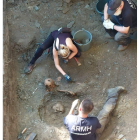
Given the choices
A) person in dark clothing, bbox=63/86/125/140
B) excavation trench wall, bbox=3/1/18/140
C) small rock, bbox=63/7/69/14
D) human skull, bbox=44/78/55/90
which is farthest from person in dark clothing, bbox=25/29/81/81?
person in dark clothing, bbox=63/86/125/140

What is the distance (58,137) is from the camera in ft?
12.3

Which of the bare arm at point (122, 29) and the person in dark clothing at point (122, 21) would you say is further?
the bare arm at point (122, 29)

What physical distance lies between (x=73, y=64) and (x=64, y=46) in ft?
2.34

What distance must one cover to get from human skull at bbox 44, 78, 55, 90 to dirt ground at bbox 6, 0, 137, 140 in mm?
124

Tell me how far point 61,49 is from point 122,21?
1.30m

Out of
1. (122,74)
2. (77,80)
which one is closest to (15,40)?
(77,80)

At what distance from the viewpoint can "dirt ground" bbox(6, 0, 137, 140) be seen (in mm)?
3783

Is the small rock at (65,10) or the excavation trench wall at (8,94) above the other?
the small rock at (65,10)

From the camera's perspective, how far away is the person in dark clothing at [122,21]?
384 centimetres

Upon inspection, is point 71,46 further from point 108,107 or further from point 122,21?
point 108,107

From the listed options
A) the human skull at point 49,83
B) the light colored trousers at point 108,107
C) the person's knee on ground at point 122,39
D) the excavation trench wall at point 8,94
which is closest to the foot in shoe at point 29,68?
the excavation trench wall at point 8,94

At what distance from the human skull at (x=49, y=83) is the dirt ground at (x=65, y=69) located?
0.12 meters

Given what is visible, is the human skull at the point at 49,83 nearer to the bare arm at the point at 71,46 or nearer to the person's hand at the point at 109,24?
the bare arm at the point at 71,46

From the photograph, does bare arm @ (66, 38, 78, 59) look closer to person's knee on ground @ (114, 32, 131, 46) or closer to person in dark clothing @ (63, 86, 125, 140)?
person's knee on ground @ (114, 32, 131, 46)
